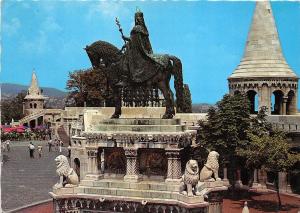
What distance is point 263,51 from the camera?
144 ft

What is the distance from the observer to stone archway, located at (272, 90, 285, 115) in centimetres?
4479

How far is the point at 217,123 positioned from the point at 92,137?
15733 mm

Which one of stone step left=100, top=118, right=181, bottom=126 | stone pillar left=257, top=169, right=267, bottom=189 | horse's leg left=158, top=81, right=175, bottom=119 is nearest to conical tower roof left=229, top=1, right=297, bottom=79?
stone pillar left=257, top=169, right=267, bottom=189

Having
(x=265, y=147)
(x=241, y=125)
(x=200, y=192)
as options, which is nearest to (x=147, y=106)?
(x=200, y=192)

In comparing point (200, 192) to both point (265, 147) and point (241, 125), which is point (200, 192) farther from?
point (241, 125)

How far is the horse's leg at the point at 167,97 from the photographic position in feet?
58.0

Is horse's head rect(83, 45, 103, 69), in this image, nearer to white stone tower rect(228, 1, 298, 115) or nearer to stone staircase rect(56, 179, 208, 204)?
stone staircase rect(56, 179, 208, 204)

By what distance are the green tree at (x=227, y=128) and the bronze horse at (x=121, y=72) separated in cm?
1353

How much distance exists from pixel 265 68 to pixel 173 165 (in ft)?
94.5

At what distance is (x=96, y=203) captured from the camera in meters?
17.7

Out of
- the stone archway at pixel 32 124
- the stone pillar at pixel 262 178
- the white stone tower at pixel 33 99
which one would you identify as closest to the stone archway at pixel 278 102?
the stone pillar at pixel 262 178

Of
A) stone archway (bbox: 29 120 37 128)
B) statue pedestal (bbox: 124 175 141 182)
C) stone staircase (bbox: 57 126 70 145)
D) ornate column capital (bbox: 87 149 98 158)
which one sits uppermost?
stone archway (bbox: 29 120 37 128)

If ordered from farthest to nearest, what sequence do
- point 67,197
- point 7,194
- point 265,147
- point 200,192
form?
point 7,194, point 265,147, point 67,197, point 200,192

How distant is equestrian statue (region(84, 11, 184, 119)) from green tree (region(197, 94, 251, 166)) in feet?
44.7
